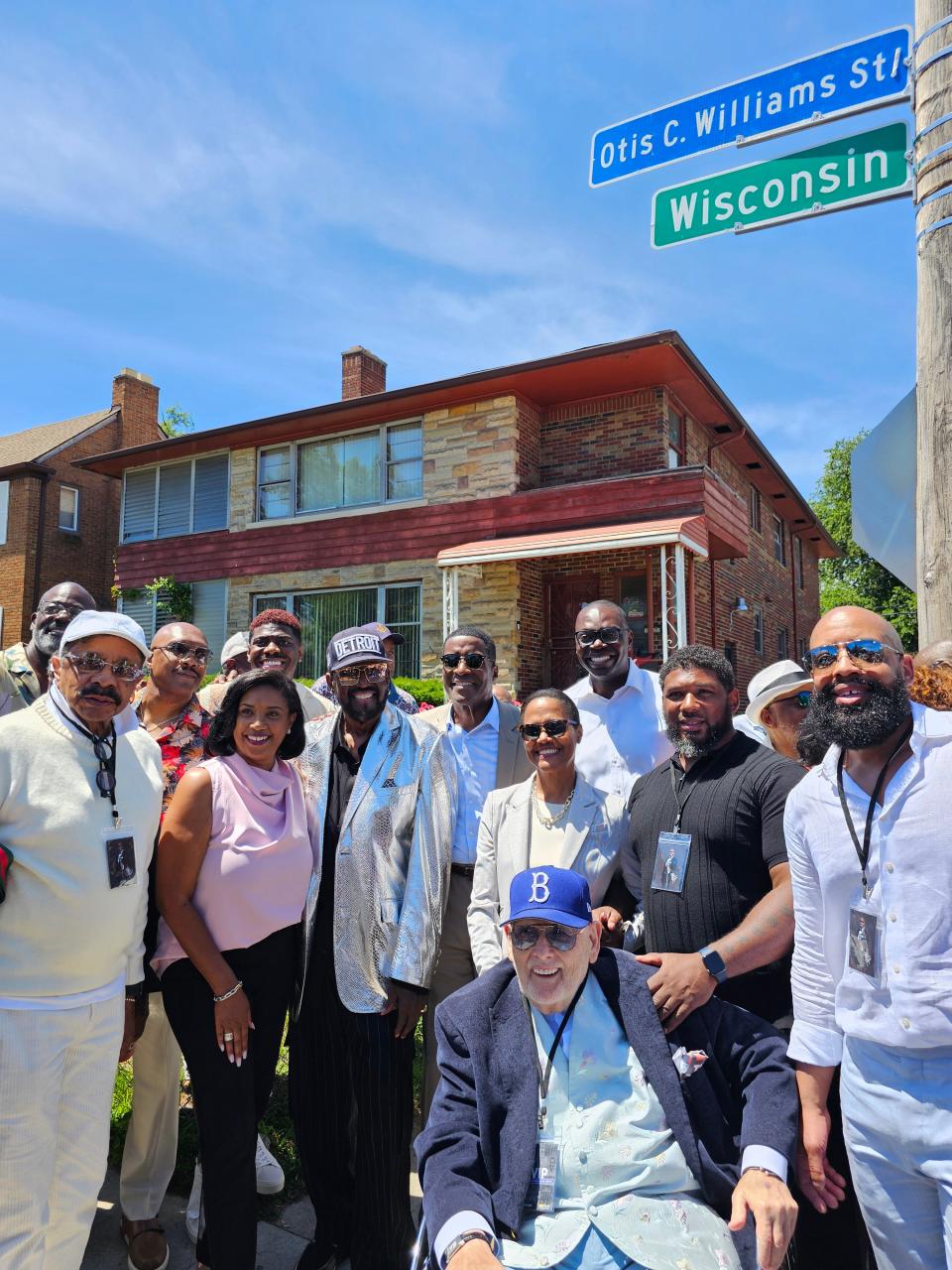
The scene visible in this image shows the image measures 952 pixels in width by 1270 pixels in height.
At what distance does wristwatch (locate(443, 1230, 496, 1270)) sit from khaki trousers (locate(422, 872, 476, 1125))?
1399 mm

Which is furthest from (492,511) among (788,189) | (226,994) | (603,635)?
(226,994)

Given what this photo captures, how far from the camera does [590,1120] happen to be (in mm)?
2227

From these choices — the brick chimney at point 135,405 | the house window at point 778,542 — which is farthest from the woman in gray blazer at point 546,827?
the brick chimney at point 135,405

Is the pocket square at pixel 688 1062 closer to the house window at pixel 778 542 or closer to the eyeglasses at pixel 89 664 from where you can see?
the eyeglasses at pixel 89 664

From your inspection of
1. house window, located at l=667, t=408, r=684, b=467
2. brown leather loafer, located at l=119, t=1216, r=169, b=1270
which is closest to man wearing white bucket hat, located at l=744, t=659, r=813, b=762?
brown leather loafer, located at l=119, t=1216, r=169, b=1270

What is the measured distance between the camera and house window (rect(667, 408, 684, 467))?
1498 cm

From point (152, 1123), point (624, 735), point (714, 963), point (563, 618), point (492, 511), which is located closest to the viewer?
point (714, 963)

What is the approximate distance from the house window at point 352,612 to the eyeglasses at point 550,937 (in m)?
13.2

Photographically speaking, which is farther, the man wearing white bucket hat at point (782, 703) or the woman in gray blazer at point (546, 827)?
the man wearing white bucket hat at point (782, 703)

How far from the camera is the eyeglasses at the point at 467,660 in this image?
385 centimetres

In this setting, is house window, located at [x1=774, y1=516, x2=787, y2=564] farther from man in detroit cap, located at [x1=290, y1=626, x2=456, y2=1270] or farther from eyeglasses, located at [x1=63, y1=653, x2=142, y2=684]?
eyeglasses, located at [x1=63, y1=653, x2=142, y2=684]

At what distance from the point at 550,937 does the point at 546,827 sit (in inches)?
32.4

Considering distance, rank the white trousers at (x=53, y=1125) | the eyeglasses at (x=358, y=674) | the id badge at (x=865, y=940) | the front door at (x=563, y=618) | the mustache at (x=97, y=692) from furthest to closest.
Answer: the front door at (x=563, y=618)
the eyeglasses at (x=358, y=674)
the mustache at (x=97, y=692)
the white trousers at (x=53, y=1125)
the id badge at (x=865, y=940)

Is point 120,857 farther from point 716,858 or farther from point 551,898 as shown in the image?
point 716,858
